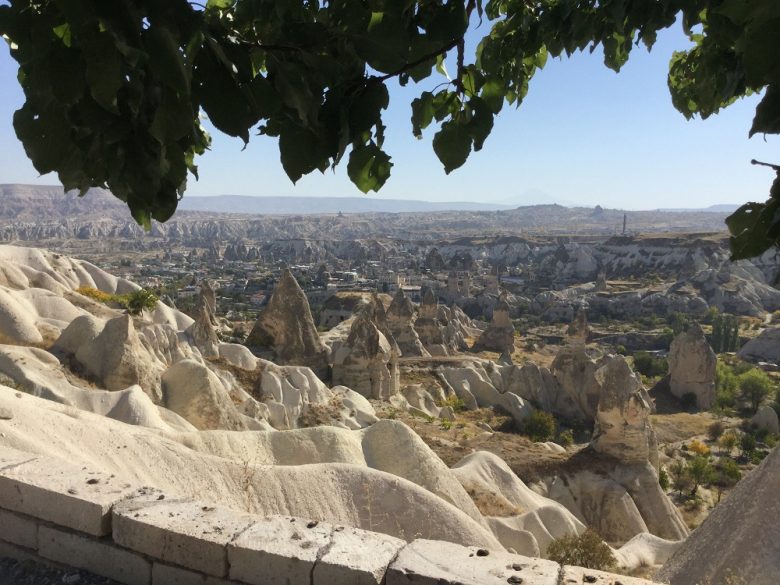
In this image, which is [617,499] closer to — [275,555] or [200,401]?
[200,401]

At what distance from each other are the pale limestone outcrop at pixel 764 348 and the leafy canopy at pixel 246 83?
39.8 meters

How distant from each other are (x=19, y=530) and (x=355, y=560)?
1.87m

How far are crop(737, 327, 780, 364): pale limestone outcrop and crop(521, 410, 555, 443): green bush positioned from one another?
21.8 m

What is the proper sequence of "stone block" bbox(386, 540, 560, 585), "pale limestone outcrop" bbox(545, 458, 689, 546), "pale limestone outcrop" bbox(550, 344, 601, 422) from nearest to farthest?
"stone block" bbox(386, 540, 560, 585), "pale limestone outcrop" bbox(545, 458, 689, 546), "pale limestone outcrop" bbox(550, 344, 601, 422)

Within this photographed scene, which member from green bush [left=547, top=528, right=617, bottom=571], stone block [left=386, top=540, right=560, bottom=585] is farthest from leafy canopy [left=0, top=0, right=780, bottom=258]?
green bush [left=547, top=528, right=617, bottom=571]

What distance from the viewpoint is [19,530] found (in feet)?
10.7

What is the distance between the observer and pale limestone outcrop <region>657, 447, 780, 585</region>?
160 inches

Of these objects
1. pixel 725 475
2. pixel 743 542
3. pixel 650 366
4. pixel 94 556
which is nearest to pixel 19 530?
pixel 94 556

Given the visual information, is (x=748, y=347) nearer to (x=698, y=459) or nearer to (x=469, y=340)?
(x=469, y=340)

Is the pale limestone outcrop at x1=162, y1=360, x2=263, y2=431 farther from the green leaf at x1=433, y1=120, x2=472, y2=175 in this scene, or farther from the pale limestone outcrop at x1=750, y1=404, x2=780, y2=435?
the pale limestone outcrop at x1=750, y1=404, x2=780, y2=435

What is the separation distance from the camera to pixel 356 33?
140 centimetres

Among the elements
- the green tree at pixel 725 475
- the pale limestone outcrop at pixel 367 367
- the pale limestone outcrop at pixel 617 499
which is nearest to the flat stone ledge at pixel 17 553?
the pale limestone outcrop at pixel 617 499

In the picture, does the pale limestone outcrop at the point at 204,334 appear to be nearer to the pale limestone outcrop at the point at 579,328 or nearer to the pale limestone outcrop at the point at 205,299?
the pale limestone outcrop at the point at 205,299

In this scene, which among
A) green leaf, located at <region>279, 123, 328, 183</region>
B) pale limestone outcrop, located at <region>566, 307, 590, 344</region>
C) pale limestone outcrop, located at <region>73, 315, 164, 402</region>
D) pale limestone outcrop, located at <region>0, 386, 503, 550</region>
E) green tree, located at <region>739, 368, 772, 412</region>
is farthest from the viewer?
pale limestone outcrop, located at <region>566, 307, 590, 344</region>
